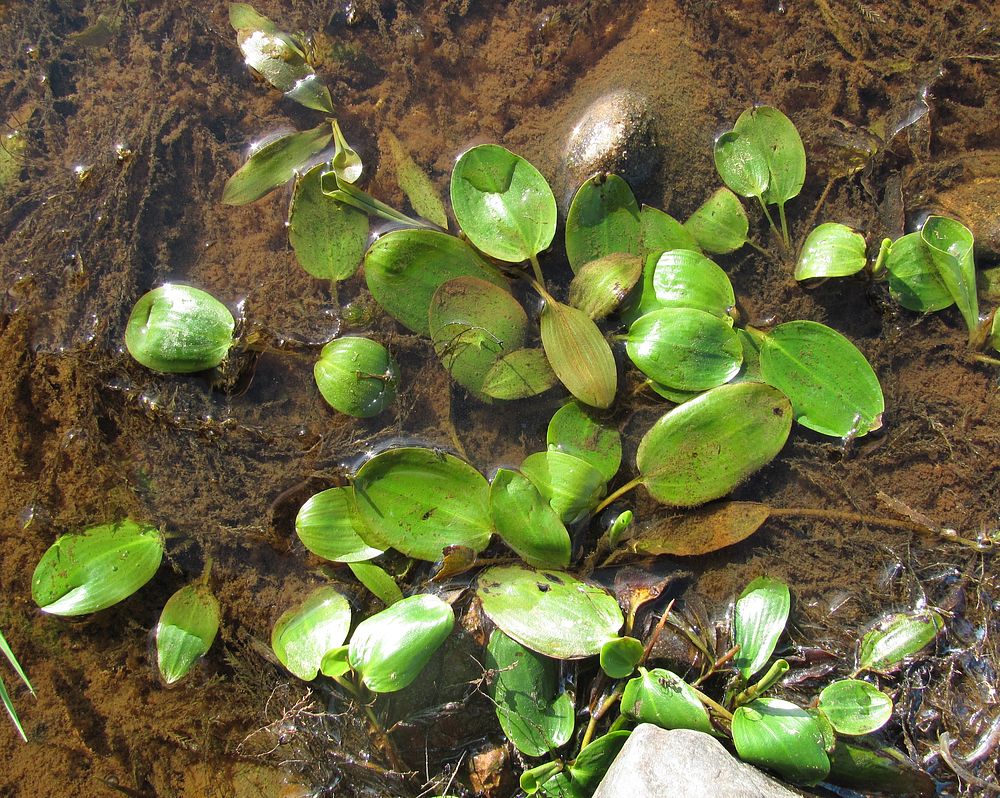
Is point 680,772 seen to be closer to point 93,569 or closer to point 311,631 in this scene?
point 311,631

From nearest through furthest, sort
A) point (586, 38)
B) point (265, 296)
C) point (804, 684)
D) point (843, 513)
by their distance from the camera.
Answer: point (804, 684), point (843, 513), point (265, 296), point (586, 38)

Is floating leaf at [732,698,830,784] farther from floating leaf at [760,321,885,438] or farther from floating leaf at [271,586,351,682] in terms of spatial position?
floating leaf at [271,586,351,682]

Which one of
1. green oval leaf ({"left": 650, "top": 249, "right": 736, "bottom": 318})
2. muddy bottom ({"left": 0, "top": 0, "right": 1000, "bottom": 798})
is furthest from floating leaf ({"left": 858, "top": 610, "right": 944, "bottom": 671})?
green oval leaf ({"left": 650, "top": 249, "right": 736, "bottom": 318})

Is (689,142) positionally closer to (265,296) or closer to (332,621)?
(265,296)

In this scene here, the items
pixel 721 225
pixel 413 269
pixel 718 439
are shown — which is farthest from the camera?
pixel 721 225

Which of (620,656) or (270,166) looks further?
(270,166)

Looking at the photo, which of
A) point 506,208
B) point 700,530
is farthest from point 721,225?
point 700,530

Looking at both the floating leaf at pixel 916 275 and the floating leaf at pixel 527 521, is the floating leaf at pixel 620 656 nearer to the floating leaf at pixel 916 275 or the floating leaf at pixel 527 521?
the floating leaf at pixel 527 521

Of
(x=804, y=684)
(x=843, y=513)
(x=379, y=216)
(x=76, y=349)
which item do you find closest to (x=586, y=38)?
(x=379, y=216)
